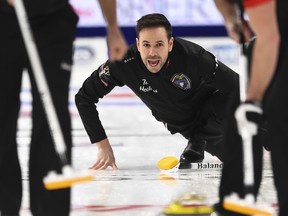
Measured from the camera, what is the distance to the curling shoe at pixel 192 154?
450 centimetres

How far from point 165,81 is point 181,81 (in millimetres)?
90

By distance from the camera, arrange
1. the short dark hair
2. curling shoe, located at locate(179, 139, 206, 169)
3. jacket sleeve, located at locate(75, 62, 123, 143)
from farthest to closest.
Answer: curling shoe, located at locate(179, 139, 206, 169), jacket sleeve, located at locate(75, 62, 123, 143), the short dark hair

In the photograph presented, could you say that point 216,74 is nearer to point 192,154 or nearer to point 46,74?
point 192,154

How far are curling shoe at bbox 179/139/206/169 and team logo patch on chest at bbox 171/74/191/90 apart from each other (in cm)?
48

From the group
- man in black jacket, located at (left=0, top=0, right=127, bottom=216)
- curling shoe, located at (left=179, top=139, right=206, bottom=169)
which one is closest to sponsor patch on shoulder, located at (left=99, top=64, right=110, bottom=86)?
curling shoe, located at (left=179, top=139, right=206, bottom=169)

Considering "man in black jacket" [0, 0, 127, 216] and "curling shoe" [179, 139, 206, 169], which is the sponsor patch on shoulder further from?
"man in black jacket" [0, 0, 127, 216]

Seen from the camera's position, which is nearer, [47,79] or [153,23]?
[47,79]

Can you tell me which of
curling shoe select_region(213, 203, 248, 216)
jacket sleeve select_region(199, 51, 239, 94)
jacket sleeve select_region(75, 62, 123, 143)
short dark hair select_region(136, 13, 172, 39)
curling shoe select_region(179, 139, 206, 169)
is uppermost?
short dark hair select_region(136, 13, 172, 39)

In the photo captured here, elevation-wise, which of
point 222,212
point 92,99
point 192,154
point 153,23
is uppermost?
point 153,23

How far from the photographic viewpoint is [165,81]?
4258mm

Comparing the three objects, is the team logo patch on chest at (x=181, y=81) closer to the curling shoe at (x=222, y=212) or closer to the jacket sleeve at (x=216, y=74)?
the jacket sleeve at (x=216, y=74)

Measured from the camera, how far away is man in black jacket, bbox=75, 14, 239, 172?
421 centimetres

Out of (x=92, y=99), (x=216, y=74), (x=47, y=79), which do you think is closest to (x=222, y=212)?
(x=47, y=79)

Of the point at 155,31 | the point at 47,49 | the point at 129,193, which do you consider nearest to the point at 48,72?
the point at 47,49
